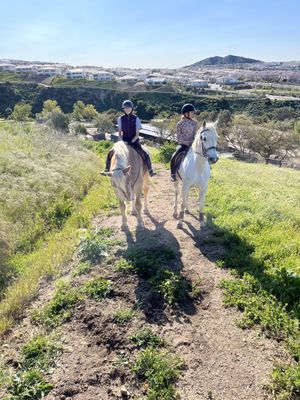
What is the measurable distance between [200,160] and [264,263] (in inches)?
115

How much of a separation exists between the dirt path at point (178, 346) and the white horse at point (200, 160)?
96.2 inches

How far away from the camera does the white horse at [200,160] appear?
7.11 meters

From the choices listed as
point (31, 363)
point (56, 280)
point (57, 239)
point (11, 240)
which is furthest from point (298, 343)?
point (11, 240)

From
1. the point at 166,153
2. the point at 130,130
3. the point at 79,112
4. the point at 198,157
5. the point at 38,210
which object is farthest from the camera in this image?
the point at 79,112

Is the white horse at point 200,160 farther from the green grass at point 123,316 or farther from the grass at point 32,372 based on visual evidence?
the grass at point 32,372

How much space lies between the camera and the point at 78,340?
15.2ft

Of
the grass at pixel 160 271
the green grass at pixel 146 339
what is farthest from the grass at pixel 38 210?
the green grass at pixel 146 339

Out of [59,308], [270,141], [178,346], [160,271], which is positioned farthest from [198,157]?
[270,141]

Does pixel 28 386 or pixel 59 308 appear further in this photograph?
pixel 59 308

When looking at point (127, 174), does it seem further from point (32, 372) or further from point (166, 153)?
point (166, 153)

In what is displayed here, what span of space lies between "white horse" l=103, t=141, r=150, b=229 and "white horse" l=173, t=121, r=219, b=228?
1204 millimetres

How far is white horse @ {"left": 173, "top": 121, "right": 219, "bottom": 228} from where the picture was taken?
7.11 meters

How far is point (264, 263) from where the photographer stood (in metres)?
6.30

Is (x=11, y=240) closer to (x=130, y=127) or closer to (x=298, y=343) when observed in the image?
(x=130, y=127)
